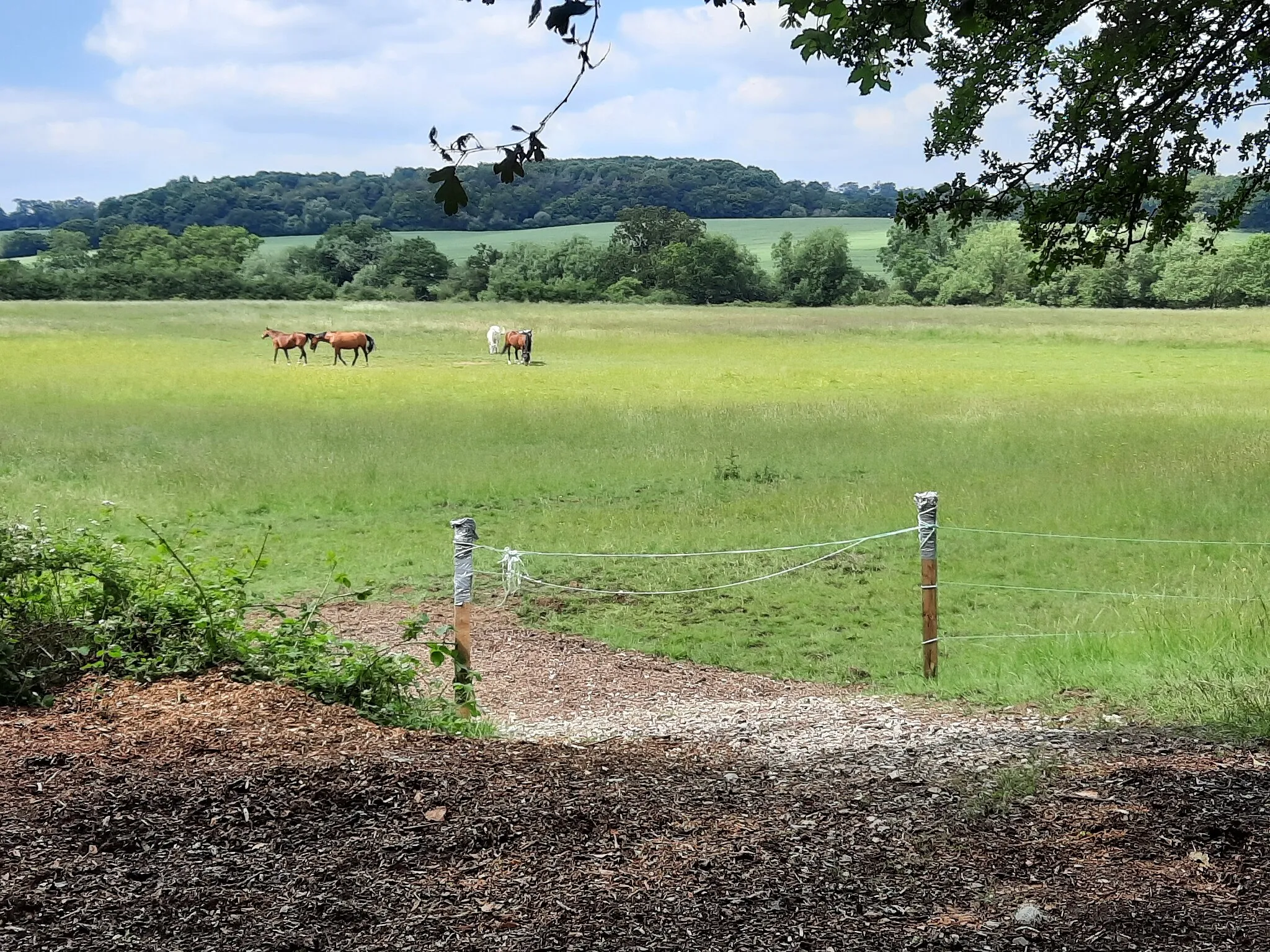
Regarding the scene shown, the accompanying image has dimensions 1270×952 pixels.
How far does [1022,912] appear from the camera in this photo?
3.63 metres

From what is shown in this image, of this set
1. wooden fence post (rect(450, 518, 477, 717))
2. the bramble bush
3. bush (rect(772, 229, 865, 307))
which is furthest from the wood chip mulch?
bush (rect(772, 229, 865, 307))

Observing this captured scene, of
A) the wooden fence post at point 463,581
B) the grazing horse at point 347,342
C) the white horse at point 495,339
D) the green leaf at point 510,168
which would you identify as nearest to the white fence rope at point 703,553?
the wooden fence post at point 463,581

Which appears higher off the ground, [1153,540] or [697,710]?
[1153,540]

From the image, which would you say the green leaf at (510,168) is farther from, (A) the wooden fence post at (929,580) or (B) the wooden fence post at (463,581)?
(A) the wooden fence post at (929,580)

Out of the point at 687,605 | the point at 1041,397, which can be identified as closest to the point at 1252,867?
the point at 687,605

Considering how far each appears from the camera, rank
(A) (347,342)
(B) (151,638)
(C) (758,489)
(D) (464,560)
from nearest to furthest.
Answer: (B) (151,638) < (D) (464,560) < (C) (758,489) < (A) (347,342)

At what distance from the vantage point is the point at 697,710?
7.51 meters

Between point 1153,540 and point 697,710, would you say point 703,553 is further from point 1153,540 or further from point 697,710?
point 1153,540

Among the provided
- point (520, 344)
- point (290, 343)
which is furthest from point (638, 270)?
point (290, 343)

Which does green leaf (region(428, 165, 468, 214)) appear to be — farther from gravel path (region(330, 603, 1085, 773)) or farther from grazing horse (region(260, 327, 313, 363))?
grazing horse (region(260, 327, 313, 363))

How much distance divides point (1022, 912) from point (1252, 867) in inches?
38.6

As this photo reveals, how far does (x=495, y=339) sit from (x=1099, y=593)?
113ft

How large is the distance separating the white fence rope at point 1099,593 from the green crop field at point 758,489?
6 cm

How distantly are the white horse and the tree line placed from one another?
43.4m
